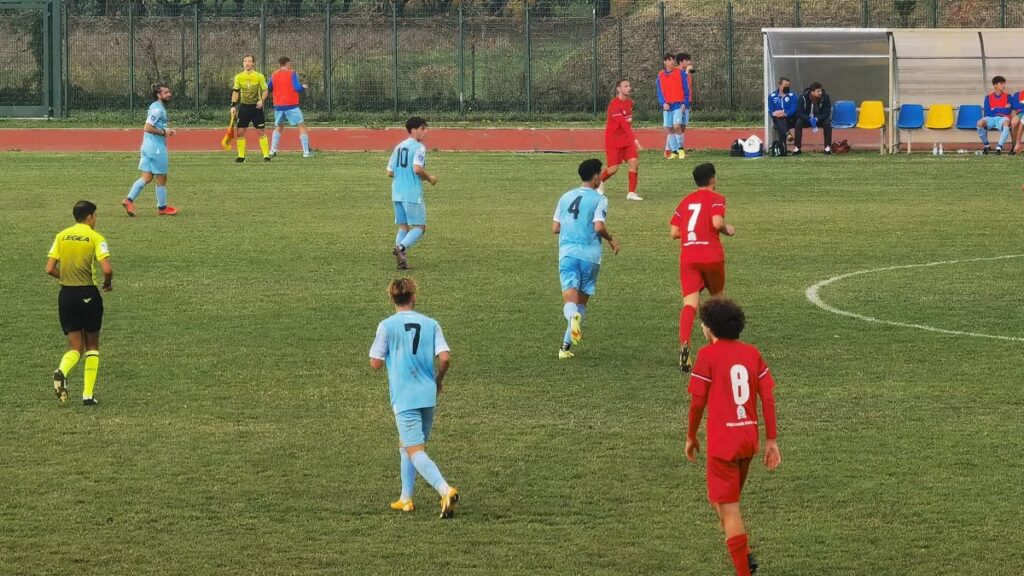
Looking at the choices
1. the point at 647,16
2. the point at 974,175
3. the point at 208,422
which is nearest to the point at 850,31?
the point at 974,175

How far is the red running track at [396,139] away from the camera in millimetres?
37000

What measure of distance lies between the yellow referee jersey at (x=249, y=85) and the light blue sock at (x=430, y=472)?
2354 cm

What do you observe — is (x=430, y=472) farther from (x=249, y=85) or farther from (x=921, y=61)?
(x=921, y=61)

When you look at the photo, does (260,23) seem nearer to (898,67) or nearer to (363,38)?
(363,38)

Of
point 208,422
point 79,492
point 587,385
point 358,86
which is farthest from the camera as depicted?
point 358,86

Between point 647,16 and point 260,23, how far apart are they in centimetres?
1276

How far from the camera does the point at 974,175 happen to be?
2967cm

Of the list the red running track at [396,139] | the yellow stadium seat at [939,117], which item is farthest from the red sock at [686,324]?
the yellow stadium seat at [939,117]

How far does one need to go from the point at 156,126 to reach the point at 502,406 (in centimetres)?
1257

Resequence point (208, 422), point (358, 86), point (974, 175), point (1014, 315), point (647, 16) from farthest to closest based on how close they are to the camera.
Result: point (647, 16) < point (358, 86) < point (974, 175) < point (1014, 315) < point (208, 422)

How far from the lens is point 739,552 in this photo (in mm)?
8055

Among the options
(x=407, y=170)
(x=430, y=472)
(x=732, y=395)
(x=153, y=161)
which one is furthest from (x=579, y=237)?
(x=153, y=161)

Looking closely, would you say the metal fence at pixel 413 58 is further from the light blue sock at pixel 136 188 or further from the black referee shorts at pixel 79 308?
the black referee shorts at pixel 79 308

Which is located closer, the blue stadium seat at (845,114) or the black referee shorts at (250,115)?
the black referee shorts at (250,115)
